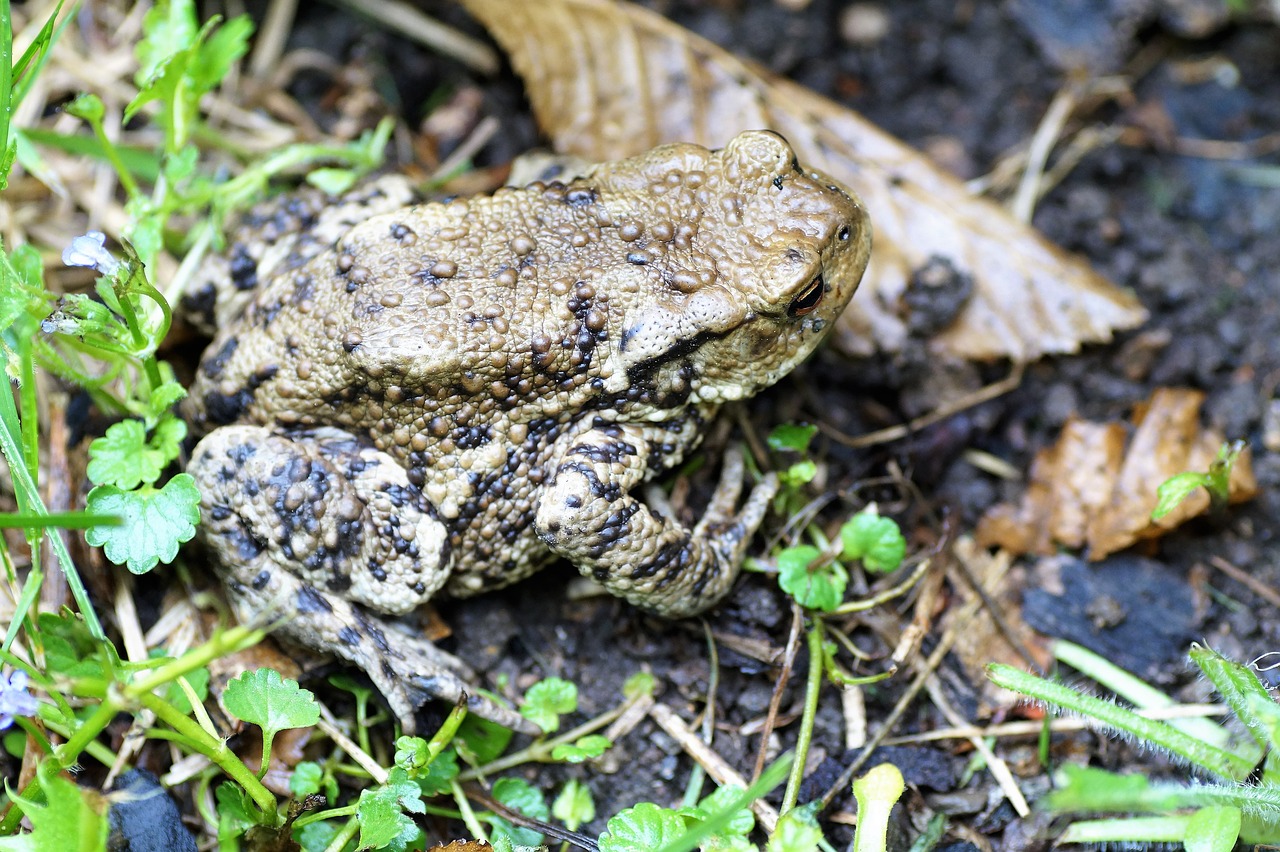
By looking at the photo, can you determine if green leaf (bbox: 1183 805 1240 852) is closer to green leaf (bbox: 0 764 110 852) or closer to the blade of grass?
the blade of grass

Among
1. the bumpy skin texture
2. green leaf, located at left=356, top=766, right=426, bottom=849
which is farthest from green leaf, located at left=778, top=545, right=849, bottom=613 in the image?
green leaf, located at left=356, top=766, right=426, bottom=849

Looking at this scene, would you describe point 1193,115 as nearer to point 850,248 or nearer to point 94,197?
A: point 850,248

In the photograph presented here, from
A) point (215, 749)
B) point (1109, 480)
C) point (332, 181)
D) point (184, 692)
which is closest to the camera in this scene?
point (215, 749)

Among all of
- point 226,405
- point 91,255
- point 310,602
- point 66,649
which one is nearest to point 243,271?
point 226,405

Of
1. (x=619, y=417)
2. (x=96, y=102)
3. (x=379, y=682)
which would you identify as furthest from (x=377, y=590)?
(x=96, y=102)

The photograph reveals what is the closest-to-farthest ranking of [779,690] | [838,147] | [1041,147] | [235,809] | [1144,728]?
[1144,728]
[235,809]
[779,690]
[838,147]
[1041,147]

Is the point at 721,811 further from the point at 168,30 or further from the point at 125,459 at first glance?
the point at 168,30

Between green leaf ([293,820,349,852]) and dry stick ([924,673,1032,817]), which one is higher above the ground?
green leaf ([293,820,349,852])
